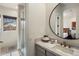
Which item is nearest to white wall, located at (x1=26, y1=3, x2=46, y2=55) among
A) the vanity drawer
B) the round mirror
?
the vanity drawer

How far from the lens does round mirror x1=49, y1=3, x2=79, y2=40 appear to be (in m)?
1.76

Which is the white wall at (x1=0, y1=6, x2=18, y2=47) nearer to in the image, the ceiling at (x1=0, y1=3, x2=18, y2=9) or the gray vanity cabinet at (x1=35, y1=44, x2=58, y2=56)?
the ceiling at (x1=0, y1=3, x2=18, y2=9)

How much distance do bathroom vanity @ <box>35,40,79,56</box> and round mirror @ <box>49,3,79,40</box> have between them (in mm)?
252

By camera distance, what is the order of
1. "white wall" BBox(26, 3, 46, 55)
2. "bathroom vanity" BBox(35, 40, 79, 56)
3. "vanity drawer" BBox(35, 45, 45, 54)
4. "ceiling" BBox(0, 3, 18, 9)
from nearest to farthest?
"bathroom vanity" BBox(35, 40, 79, 56) → "ceiling" BBox(0, 3, 18, 9) → "vanity drawer" BBox(35, 45, 45, 54) → "white wall" BBox(26, 3, 46, 55)

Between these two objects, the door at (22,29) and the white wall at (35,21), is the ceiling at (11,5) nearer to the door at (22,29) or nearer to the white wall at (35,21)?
the door at (22,29)

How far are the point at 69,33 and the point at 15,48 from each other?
43.8 inches

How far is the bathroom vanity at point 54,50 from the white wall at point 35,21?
17 cm

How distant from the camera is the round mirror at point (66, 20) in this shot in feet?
5.76

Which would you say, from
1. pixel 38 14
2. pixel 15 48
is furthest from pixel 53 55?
pixel 38 14

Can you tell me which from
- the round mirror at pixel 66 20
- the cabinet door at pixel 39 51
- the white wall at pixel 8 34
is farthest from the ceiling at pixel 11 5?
the cabinet door at pixel 39 51

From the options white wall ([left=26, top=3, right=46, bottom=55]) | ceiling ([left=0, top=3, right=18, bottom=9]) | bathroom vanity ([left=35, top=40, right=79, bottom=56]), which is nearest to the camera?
bathroom vanity ([left=35, top=40, right=79, bottom=56])

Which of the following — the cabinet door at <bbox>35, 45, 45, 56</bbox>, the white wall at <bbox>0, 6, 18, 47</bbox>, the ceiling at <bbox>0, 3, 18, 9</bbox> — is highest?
the ceiling at <bbox>0, 3, 18, 9</bbox>

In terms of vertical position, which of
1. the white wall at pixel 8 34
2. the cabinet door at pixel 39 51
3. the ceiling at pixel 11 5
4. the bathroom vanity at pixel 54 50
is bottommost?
the cabinet door at pixel 39 51

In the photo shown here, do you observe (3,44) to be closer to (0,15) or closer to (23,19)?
(0,15)
